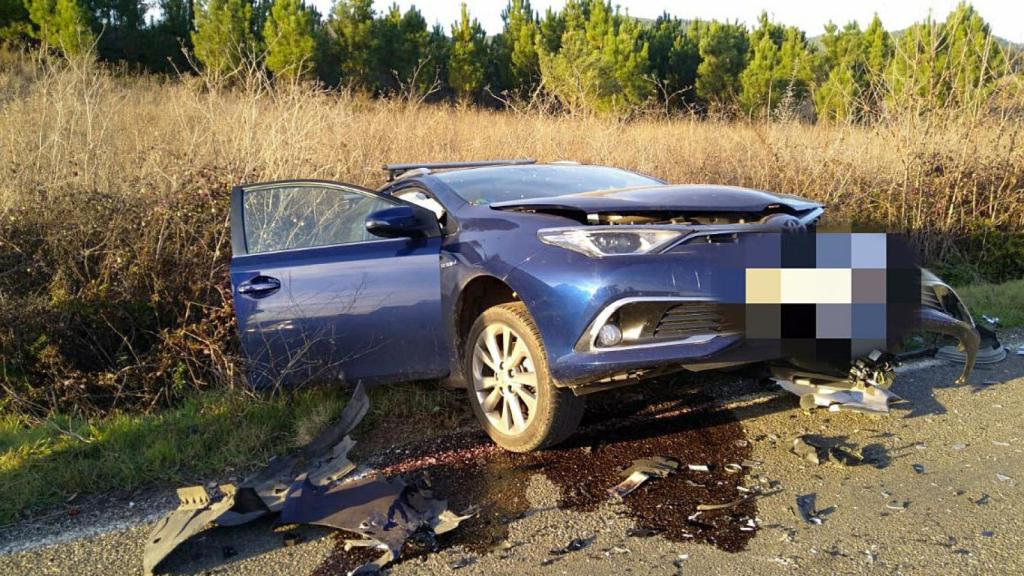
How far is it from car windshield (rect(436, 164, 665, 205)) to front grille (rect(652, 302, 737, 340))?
1245 mm

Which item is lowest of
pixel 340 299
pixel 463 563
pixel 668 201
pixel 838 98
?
pixel 463 563

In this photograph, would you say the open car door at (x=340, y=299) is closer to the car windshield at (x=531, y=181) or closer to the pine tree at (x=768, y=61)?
the car windshield at (x=531, y=181)

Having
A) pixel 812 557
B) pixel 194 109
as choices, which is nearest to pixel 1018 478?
pixel 812 557

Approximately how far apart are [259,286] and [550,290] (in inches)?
72.3

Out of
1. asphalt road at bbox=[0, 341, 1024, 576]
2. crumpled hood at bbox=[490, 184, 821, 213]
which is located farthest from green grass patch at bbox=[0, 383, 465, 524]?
crumpled hood at bbox=[490, 184, 821, 213]

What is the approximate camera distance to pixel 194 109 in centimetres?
873

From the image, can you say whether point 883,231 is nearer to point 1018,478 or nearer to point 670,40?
point 1018,478

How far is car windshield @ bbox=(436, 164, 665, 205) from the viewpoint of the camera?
454cm

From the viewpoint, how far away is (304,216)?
4.88 m

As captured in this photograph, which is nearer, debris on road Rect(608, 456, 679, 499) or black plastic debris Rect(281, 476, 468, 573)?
black plastic debris Rect(281, 476, 468, 573)

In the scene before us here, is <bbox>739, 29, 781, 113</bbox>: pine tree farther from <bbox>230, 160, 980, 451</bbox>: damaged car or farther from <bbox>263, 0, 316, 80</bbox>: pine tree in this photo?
<bbox>230, 160, 980, 451</bbox>: damaged car

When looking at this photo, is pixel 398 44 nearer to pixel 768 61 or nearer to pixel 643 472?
pixel 768 61

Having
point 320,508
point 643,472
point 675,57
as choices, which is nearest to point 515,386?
point 643,472

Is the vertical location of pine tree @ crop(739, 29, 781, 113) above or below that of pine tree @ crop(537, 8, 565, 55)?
below
